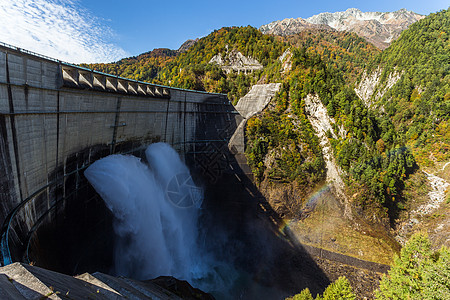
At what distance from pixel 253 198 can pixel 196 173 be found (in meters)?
8.54

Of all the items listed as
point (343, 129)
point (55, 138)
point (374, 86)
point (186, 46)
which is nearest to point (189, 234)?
point (55, 138)

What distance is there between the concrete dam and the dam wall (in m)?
0.06

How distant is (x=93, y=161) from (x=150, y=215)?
252 inches

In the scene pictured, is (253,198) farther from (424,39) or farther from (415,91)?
(424,39)

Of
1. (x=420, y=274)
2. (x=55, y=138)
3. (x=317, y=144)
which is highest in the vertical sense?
(x=55, y=138)

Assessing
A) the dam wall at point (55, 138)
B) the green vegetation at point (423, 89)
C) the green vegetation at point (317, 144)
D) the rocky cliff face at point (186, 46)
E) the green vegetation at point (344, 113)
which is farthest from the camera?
the rocky cliff face at point (186, 46)

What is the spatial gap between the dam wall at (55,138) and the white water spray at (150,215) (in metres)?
1.71

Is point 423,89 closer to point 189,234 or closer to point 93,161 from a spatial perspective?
point 189,234

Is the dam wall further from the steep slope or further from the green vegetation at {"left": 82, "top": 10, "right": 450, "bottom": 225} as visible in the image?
the steep slope

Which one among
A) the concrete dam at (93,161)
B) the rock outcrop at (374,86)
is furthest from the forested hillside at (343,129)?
the rock outcrop at (374,86)

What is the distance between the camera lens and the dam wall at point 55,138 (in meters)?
9.88

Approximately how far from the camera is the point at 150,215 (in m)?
18.1

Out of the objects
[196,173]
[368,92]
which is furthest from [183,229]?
[368,92]

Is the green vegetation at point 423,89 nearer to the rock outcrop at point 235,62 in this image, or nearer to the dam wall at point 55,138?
the rock outcrop at point 235,62
